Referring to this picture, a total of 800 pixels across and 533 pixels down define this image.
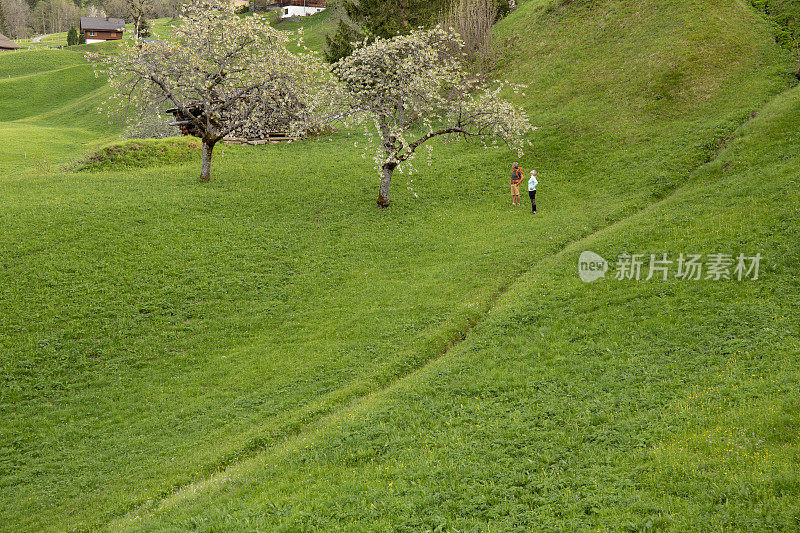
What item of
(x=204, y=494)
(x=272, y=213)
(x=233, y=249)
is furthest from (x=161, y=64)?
(x=204, y=494)

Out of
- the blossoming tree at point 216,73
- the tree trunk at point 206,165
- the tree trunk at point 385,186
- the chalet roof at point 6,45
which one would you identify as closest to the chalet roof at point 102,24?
the chalet roof at point 6,45

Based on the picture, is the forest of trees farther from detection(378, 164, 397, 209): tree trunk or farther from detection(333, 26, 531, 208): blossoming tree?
detection(378, 164, 397, 209): tree trunk

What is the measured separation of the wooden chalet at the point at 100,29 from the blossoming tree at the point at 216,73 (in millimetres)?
122037

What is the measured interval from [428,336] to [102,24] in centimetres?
15467

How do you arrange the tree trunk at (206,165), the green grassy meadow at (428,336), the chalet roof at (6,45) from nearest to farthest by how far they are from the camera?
the green grassy meadow at (428,336)
the tree trunk at (206,165)
the chalet roof at (6,45)

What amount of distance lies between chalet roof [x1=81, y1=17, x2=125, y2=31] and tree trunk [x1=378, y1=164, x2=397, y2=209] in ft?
451

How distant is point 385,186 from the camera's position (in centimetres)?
3278

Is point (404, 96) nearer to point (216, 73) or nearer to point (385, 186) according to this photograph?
point (385, 186)

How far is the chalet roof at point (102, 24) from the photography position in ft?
Answer: 428

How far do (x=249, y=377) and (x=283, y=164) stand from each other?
1033 inches

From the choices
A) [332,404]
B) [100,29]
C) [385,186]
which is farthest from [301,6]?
[332,404]

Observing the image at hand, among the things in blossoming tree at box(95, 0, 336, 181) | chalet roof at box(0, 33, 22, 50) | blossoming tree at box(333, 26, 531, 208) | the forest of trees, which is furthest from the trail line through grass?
the forest of trees

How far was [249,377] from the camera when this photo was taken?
1930 centimetres

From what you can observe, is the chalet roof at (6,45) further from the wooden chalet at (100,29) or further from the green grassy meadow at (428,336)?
the green grassy meadow at (428,336)
